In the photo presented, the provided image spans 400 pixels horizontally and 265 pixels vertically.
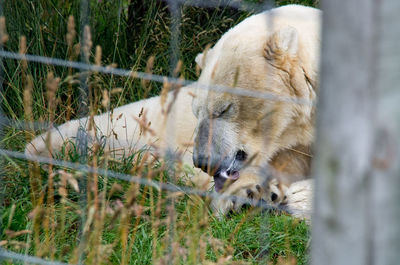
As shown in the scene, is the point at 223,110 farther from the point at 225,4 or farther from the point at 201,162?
the point at 225,4

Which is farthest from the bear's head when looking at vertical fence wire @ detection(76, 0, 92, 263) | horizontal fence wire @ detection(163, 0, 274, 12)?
horizontal fence wire @ detection(163, 0, 274, 12)

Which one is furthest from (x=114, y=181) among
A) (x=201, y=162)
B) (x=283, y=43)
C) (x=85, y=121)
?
(x=283, y=43)

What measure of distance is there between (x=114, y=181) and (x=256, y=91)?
31.2 inches

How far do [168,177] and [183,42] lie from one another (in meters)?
1.58

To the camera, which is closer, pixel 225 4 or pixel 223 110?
pixel 223 110

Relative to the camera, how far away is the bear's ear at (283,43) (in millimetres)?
3256

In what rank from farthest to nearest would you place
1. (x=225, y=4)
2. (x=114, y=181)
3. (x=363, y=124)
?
(x=225, y=4) → (x=114, y=181) → (x=363, y=124)

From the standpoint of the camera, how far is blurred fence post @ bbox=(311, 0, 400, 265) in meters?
1.21

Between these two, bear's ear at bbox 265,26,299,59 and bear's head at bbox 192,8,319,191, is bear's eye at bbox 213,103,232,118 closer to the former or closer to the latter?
bear's head at bbox 192,8,319,191

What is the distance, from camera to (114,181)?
320 cm

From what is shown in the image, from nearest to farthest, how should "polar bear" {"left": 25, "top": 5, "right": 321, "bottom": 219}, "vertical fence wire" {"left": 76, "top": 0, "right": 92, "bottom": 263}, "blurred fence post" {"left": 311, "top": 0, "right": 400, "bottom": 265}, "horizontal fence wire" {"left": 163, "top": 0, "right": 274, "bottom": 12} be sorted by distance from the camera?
"blurred fence post" {"left": 311, "top": 0, "right": 400, "bottom": 265} < "vertical fence wire" {"left": 76, "top": 0, "right": 92, "bottom": 263} < "polar bear" {"left": 25, "top": 5, "right": 321, "bottom": 219} < "horizontal fence wire" {"left": 163, "top": 0, "right": 274, "bottom": 12}

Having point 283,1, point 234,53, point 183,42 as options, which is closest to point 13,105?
point 183,42

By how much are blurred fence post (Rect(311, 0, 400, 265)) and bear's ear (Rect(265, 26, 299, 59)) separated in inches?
78.7

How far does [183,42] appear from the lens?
15.3 feet
